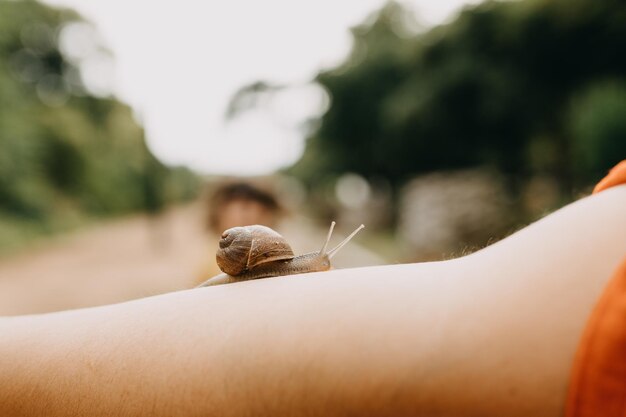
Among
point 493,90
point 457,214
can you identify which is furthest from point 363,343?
point 493,90

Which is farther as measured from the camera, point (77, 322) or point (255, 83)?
point (255, 83)

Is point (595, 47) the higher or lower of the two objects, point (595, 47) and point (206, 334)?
the higher

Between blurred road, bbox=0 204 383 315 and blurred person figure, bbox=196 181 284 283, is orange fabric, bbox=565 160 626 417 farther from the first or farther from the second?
blurred person figure, bbox=196 181 284 283

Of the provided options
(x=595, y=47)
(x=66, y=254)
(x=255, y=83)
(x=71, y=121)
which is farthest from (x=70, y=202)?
(x=595, y=47)

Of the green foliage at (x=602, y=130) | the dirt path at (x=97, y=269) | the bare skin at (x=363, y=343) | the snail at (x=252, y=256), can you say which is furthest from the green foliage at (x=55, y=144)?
the bare skin at (x=363, y=343)

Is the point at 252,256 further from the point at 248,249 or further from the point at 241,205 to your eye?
the point at 241,205

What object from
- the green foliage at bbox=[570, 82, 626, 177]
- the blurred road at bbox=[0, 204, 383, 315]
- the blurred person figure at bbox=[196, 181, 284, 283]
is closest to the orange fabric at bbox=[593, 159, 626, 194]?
the blurred road at bbox=[0, 204, 383, 315]

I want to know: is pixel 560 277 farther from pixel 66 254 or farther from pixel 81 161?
pixel 81 161

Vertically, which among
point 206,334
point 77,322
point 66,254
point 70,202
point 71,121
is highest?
point 71,121
